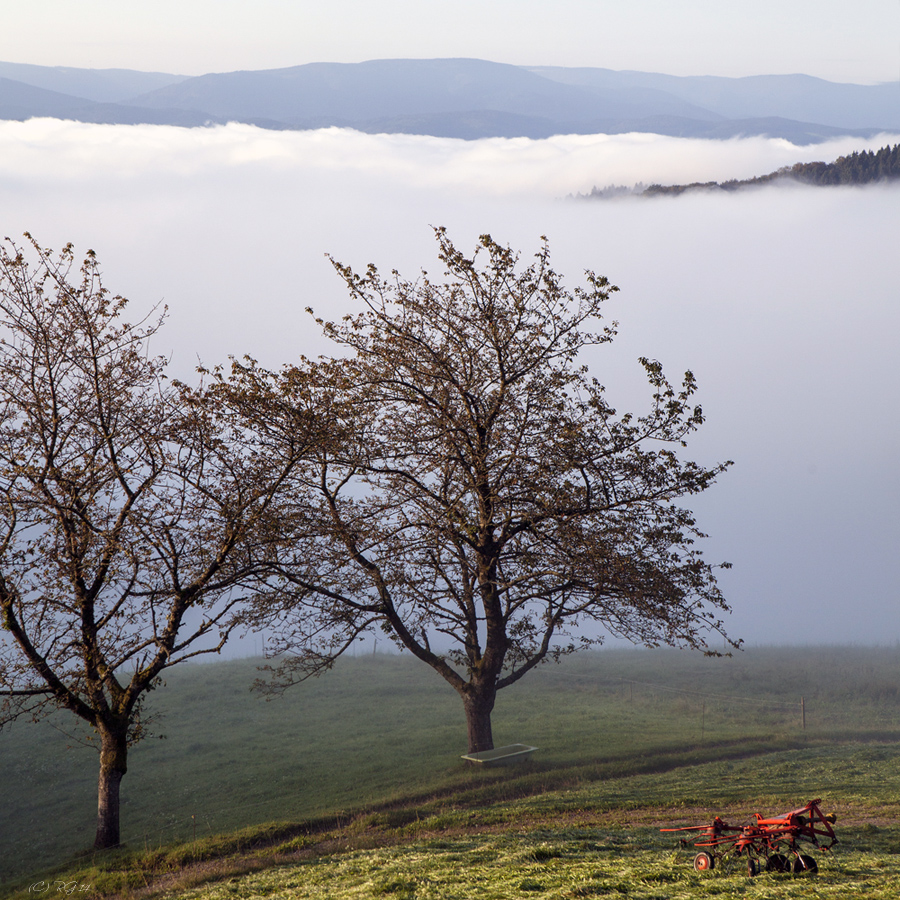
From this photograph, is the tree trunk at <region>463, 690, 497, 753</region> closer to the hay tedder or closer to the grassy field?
the grassy field

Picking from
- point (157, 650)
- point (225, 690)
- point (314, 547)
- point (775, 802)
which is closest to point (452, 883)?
point (775, 802)

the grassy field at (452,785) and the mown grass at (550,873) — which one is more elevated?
the mown grass at (550,873)

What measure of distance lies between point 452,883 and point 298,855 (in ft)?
19.5

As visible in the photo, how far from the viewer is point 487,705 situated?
950 inches

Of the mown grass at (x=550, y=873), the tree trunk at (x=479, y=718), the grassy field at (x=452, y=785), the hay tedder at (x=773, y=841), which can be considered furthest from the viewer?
the tree trunk at (x=479, y=718)

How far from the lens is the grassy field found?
11.5m

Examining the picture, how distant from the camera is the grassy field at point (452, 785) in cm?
1154

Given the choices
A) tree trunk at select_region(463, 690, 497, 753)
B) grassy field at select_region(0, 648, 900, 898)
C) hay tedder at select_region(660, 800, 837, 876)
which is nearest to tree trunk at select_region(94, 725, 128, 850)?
grassy field at select_region(0, 648, 900, 898)

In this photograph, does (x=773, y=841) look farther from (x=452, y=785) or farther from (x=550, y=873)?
(x=452, y=785)

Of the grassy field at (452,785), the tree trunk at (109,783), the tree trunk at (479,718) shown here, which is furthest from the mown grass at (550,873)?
the tree trunk at (479,718)

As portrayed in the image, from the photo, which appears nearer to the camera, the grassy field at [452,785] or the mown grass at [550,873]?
the mown grass at [550,873]

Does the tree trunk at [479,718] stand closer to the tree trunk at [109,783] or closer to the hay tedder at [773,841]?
the tree trunk at [109,783]

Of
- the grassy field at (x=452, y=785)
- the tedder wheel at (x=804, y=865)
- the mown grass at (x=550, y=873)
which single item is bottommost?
the grassy field at (x=452, y=785)

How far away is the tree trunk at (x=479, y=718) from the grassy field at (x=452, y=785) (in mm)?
1191
